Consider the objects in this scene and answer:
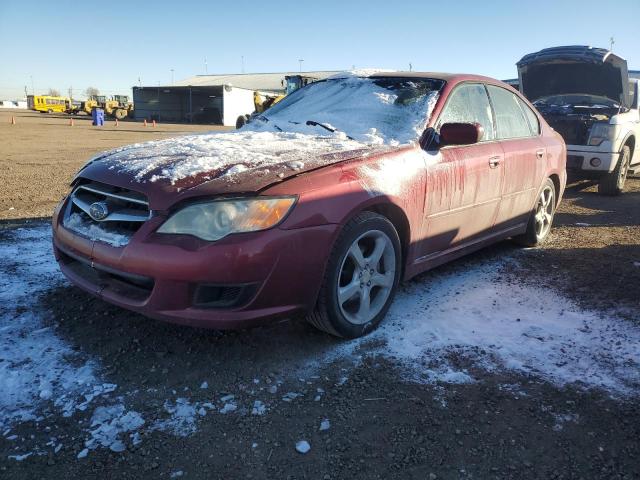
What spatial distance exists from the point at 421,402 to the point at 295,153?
1470 millimetres

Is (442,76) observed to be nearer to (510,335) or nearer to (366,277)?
(366,277)

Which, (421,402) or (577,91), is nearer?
(421,402)

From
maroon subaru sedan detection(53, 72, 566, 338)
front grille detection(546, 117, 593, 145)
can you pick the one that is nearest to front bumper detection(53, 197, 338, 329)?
maroon subaru sedan detection(53, 72, 566, 338)

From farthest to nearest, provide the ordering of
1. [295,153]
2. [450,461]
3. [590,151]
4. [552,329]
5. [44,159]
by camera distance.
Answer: [44,159], [590,151], [552,329], [295,153], [450,461]

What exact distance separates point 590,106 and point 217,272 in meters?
8.69

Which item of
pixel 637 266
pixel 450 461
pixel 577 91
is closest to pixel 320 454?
pixel 450 461

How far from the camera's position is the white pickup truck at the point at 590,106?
7770 millimetres

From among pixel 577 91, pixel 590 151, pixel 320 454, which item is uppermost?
pixel 577 91

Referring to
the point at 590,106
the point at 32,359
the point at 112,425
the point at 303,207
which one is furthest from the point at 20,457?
the point at 590,106

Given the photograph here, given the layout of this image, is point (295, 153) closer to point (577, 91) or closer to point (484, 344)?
point (484, 344)

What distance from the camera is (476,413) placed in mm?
2281

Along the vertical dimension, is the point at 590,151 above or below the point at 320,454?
above

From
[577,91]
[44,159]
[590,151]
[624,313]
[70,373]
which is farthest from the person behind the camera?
[44,159]

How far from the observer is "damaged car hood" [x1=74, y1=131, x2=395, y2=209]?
2463 mm
